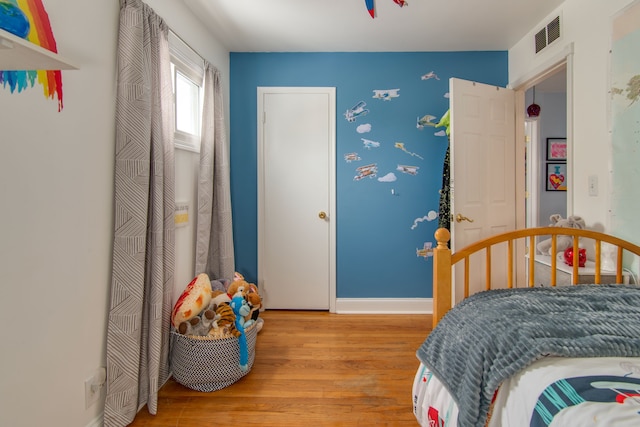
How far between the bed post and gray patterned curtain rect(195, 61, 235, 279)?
1664 mm

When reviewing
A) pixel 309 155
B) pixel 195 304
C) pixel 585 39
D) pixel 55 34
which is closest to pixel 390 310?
pixel 309 155

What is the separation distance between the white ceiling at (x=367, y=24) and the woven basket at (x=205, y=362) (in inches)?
83.9

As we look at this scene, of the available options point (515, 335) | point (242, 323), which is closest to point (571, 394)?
point (515, 335)

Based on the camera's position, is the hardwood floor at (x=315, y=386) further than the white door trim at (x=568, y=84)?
No

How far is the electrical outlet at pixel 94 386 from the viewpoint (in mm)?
1551

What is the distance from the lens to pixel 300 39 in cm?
301

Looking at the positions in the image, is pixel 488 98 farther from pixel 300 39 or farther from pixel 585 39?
pixel 300 39

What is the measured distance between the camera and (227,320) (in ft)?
6.84

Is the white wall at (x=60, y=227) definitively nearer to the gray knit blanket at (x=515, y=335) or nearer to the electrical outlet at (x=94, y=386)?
the electrical outlet at (x=94, y=386)

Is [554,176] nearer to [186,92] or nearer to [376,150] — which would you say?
[376,150]

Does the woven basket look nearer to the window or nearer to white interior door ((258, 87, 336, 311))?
the window

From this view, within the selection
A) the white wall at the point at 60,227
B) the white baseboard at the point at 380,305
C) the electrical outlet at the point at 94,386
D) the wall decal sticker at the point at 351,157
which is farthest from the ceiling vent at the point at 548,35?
the electrical outlet at the point at 94,386

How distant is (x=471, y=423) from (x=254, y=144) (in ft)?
9.20

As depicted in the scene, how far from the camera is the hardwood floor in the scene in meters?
1.79
